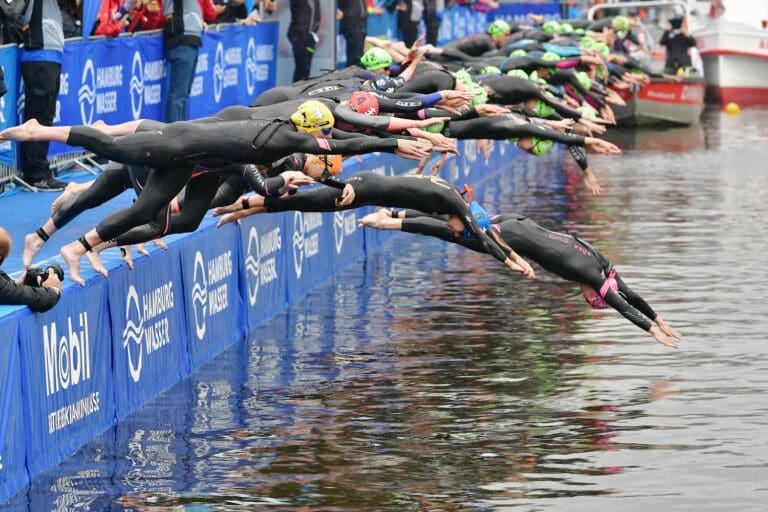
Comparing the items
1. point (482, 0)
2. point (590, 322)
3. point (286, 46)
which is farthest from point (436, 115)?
point (482, 0)

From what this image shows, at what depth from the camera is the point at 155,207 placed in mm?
15516

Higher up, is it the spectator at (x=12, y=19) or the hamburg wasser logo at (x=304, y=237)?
the spectator at (x=12, y=19)

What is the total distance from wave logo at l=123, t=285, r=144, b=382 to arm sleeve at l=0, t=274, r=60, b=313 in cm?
209

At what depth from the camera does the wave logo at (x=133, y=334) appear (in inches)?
603

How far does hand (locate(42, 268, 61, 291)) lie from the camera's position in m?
13.5

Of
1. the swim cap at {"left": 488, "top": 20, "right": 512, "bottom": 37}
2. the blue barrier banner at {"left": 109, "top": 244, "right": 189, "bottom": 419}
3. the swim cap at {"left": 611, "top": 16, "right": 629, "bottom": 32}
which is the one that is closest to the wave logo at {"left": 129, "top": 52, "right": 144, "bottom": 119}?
the blue barrier banner at {"left": 109, "top": 244, "right": 189, "bottom": 419}

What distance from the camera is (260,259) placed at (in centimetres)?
1998

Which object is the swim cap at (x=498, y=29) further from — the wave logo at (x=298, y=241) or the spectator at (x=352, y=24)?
the wave logo at (x=298, y=241)

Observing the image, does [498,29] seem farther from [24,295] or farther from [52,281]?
[24,295]

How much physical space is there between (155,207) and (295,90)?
4.78 m

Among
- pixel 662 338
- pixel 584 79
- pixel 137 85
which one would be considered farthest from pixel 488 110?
pixel 584 79

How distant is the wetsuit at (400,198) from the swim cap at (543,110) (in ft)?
20.6

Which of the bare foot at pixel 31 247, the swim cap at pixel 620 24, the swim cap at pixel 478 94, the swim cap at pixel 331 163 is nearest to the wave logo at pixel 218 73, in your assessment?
the swim cap at pixel 478 94

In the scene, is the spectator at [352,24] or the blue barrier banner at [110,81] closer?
the blue barrier banner at [110,81]
